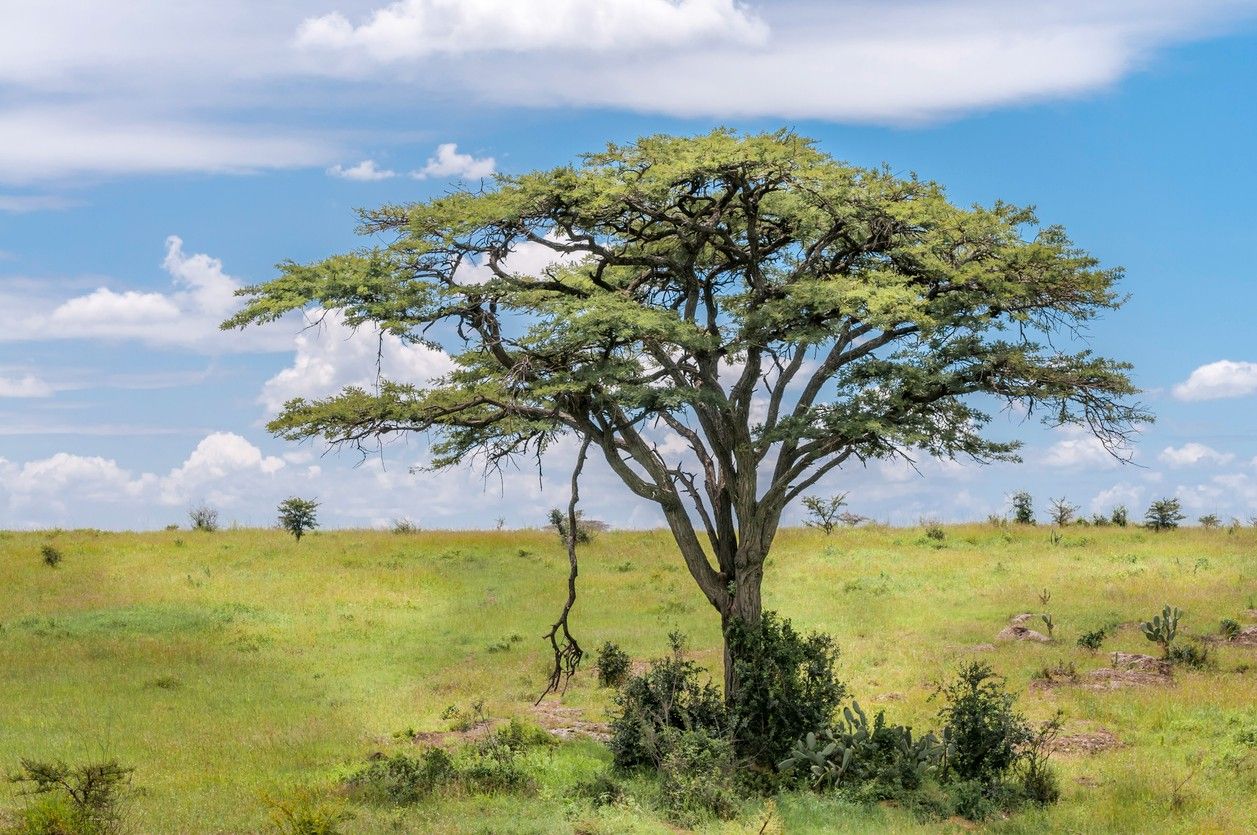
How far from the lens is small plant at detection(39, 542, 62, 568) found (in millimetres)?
43719

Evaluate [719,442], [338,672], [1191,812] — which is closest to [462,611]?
[338,672]

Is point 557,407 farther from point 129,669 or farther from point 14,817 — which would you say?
point 129,669

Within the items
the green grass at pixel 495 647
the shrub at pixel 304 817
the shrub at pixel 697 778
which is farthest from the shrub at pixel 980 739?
the shrub at pixel 304 817

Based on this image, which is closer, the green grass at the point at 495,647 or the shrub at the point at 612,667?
the green grass at the point at 495,647

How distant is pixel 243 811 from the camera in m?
17.3

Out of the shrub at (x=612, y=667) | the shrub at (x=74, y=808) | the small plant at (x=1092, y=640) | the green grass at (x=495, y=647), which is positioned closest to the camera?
the shrub at (x=74, y=808)

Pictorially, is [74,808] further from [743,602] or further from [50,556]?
[50,556]

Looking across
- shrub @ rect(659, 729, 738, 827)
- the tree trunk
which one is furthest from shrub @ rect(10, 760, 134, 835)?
the tree trunk

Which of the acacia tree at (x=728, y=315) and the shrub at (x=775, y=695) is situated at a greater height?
the acacia tree at (x=728, y=315)

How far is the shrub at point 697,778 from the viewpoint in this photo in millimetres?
17219

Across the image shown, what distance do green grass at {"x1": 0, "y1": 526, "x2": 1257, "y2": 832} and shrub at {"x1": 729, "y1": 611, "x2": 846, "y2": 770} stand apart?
1.70m

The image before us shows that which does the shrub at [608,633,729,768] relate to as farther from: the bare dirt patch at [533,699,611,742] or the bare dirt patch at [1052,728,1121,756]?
the bare dirt patch at [1052,728,1121,756]

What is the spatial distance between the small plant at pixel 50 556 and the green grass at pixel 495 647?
0.46 m

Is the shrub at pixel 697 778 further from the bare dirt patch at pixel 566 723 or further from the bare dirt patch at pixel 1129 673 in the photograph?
the bare dirt patch at pixel 1129 673
